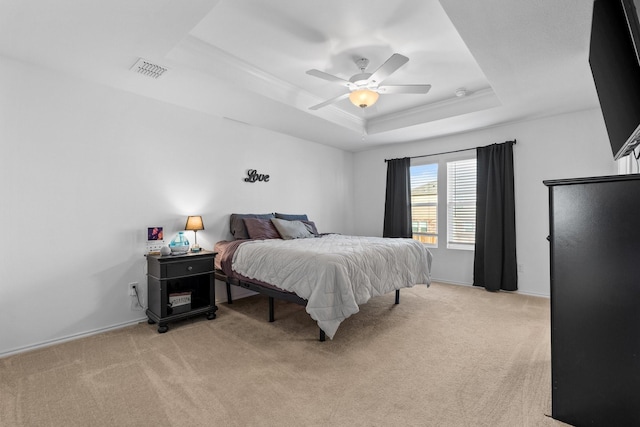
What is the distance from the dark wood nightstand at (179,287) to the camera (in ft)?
9.68

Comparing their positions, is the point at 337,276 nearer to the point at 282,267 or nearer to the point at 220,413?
the point at 282,267

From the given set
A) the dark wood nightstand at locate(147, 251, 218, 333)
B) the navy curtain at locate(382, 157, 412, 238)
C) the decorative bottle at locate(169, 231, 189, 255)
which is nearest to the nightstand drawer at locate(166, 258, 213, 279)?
the dark wood nightstand at locate(147, 251, 218, 333)

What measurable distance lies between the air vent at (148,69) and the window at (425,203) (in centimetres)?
407

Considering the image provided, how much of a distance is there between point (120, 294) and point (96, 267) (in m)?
0.36

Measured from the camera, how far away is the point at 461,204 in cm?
482

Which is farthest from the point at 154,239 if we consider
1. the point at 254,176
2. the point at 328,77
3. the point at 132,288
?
the point at 328,77

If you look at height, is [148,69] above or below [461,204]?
above

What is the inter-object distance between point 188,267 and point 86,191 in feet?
3.89

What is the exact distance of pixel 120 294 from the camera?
10.1 feet

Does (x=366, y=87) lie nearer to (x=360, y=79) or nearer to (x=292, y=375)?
(x=360, y=79)

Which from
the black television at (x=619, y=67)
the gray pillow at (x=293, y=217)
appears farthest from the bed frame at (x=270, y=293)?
the black television at (x=619, y=67)

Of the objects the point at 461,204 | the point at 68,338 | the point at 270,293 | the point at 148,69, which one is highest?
the point at 148,69

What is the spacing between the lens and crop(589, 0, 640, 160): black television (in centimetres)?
133

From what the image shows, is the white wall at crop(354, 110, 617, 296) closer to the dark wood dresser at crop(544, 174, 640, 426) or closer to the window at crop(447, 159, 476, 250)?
the window at crop(447, 159, 476, 250)
